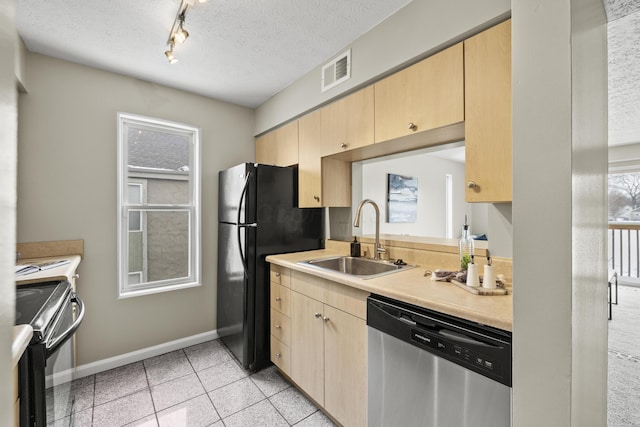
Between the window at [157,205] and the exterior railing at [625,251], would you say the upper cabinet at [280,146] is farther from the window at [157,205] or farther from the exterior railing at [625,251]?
the exterior railing at [625,251]

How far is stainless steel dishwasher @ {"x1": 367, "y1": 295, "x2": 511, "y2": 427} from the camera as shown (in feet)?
3.30

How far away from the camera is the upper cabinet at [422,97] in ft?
4.89

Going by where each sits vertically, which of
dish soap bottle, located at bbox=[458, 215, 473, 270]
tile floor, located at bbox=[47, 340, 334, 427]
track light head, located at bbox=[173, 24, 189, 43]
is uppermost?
track light head, located at bbox=[173, 24, 189, 43]

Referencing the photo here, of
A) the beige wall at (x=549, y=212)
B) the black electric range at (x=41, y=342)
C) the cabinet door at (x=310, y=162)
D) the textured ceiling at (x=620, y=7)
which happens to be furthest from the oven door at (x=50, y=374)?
the textured ceiling at (x=620, y=7)

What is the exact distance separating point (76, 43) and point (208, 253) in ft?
6.41

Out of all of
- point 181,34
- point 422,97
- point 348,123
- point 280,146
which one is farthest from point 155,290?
point 422,97

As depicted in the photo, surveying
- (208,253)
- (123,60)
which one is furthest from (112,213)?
(123,60)

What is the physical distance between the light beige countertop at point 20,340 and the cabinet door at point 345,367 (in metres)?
1.30

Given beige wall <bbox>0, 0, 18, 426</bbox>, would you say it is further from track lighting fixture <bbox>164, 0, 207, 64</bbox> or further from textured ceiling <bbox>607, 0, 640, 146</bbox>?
textured ceiling <bbox>607, 0, 640, 146</bbox>

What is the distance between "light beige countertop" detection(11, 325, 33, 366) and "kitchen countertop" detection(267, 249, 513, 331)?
123cm

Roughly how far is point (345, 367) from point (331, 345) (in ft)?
0.48

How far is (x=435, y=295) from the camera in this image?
1.27 metres

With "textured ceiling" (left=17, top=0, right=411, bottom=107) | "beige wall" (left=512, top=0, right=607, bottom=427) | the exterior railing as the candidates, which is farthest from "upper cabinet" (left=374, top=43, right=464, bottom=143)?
the exterior railing

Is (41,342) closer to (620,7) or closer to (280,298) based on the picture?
(280,298)
